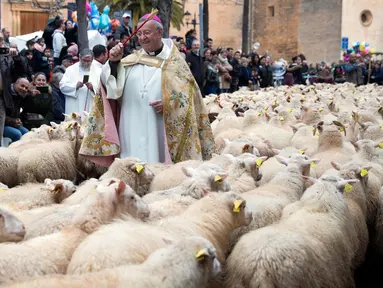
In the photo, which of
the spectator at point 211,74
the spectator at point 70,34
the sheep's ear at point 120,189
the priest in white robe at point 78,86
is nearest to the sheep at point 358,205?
the sheep's ear at point 120,189

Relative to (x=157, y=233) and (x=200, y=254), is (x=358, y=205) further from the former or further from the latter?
(x=200, y=254)

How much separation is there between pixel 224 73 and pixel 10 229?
622 inches

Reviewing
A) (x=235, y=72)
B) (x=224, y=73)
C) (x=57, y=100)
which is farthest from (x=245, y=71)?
(x=57, y=100)

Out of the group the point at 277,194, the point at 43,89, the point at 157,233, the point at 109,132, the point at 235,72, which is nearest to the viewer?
the point at 157,233

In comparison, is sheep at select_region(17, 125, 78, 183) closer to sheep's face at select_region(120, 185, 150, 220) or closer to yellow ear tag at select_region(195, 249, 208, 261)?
sheep's face at select_region(120, 185, 150, 220)

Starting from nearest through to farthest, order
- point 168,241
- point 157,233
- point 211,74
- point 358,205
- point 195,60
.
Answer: point 168,241 → point 157,233 → point 358,205 → point 195,60 → point 211,74

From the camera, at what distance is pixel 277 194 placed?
216 inches

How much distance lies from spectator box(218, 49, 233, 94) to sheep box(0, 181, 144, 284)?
49.4 ft

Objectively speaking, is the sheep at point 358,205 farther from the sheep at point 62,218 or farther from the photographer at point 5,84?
the photographer at point 5,84

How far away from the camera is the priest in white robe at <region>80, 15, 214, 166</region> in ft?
21.9

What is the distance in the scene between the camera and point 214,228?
4.33m

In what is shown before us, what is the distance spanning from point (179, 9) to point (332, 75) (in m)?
11.2

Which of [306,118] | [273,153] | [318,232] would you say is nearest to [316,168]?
[273,153]

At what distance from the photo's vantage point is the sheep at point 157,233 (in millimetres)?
3555
